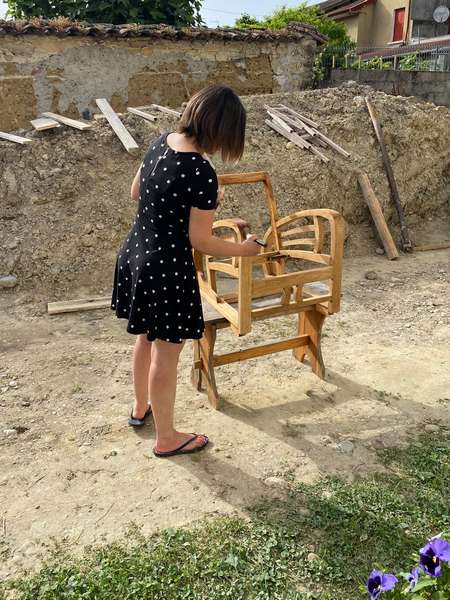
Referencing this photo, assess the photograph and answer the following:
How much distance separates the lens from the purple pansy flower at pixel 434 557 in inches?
68.9

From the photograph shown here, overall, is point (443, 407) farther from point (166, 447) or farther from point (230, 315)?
point (166, 447)

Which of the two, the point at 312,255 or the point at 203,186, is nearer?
the point at 203,186

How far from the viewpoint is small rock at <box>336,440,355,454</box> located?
333 cm

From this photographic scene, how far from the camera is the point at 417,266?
7086 millimetres

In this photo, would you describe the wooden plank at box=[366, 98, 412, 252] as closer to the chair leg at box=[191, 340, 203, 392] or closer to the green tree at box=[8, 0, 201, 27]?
the chair leg at box=[191, 340, 203, 392]

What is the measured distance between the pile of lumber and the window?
914 inches

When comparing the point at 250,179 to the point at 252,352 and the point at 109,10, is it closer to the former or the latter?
the point at 252,352

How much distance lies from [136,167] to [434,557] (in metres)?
6.09

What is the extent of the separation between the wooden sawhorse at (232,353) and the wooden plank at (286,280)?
34 cm

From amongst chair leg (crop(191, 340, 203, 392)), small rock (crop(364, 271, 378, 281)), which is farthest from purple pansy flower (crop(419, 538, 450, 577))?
small rock (crop(364, 271, 378, 281))

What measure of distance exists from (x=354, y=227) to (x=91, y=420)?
211 inches

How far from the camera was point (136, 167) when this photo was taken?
6.96 m

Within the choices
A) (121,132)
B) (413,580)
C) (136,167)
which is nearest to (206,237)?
(413,580)

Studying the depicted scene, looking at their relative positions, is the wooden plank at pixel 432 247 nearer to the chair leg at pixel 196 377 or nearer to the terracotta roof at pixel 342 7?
the chair leg at pixel 196 377
